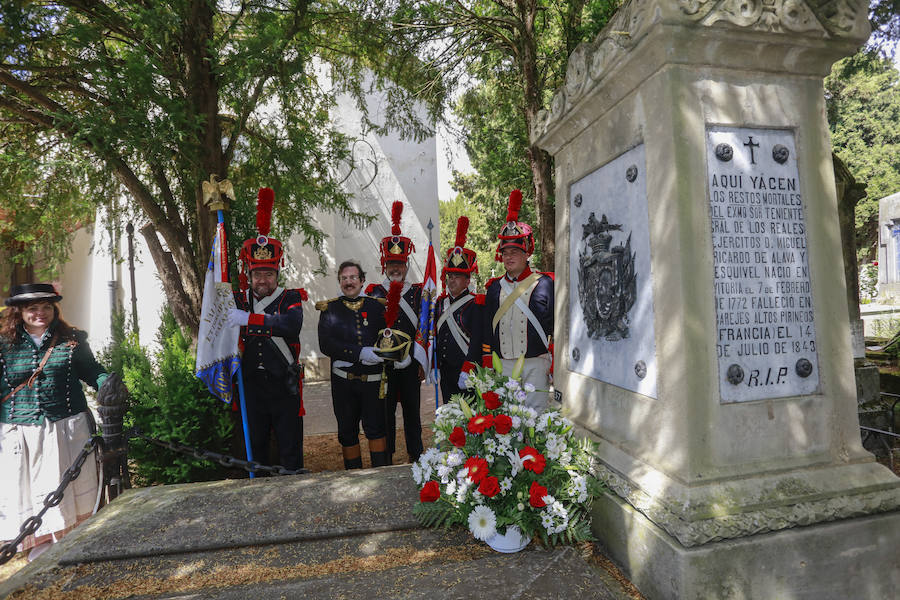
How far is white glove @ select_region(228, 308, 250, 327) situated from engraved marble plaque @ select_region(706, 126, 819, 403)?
350 cm

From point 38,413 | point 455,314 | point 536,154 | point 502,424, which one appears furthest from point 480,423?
point 536,154

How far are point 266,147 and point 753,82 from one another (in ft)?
18.5

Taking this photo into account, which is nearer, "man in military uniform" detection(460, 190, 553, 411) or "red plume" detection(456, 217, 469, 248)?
"man in military uniform" detection(460, 190, 553, 411)

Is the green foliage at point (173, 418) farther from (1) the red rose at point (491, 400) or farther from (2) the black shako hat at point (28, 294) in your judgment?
(1) the red rose at point (491, 400)

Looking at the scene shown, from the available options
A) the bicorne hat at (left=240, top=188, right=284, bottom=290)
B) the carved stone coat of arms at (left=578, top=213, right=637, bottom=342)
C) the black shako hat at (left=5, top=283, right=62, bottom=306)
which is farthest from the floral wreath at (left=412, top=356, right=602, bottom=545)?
the black shako hat at (left=5, top=283, right=62, bottom=306)

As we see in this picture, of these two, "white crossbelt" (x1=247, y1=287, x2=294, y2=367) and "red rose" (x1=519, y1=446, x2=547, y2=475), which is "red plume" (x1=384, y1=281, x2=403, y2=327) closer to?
"white crossbelt" (x1=247, y1=287, x2=294, y2=367)

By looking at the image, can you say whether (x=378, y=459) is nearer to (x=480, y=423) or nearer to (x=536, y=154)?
(x=480, y=423)

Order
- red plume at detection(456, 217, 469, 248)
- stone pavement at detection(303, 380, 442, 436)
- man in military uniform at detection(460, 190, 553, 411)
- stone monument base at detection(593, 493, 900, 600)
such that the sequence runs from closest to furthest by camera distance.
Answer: stone monument base at detection(593, 493, 900, 600) → man in military uniform at detection(460, 190, 553, 411) → red plume at detection(456, 217, 469, 248) → stone pavement at detection(303, 380, 442, 436)

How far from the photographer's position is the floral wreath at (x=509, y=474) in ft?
7.67

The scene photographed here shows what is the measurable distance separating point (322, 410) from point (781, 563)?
7.70 meters

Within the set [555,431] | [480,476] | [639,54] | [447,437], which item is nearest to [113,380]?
[447,437]

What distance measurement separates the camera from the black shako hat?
396 centimetres

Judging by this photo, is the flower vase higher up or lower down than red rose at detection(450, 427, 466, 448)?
lower down

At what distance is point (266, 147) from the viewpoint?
21.2ft
